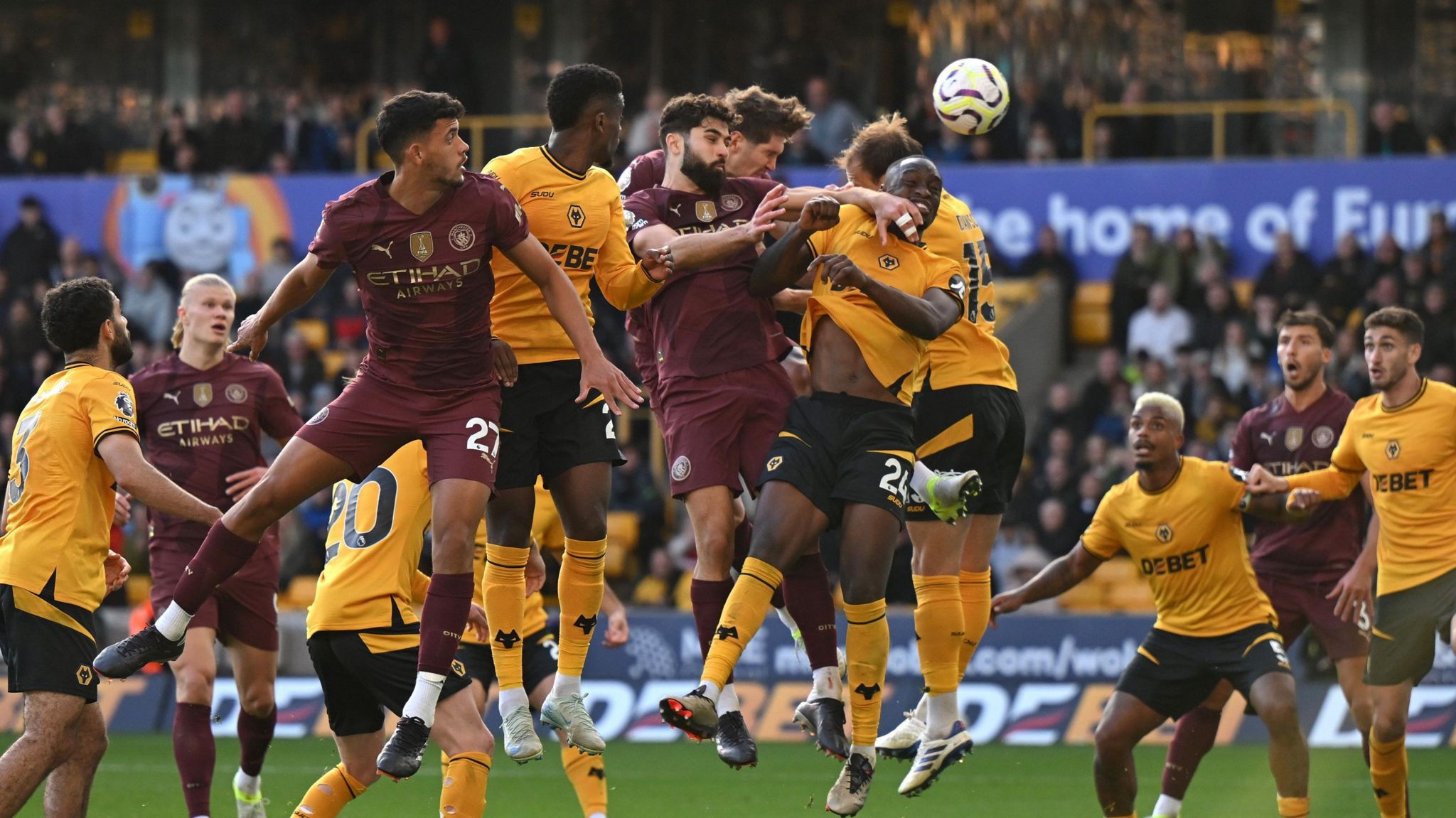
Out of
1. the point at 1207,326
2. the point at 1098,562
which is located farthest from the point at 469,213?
the point at 1207,326

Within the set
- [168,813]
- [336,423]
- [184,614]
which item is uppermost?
[336,423]

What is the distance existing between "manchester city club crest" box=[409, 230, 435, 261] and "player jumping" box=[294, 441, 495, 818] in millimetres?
992

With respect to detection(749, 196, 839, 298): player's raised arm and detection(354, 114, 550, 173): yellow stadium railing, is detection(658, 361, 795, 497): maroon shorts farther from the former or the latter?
detection(354, 114, 550, 173): yellow stadium railing

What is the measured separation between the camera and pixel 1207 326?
1941 cm

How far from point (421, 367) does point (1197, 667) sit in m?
4.61

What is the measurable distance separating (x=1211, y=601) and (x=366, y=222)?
201 inches

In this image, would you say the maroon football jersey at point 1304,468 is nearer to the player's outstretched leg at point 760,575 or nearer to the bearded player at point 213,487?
the player's outstretched leg at point 760,575

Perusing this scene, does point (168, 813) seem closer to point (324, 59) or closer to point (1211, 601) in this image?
point (1211, 601)

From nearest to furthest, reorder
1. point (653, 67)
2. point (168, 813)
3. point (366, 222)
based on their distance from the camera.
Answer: point (366, 222) → point (168, 813) → point (653, 67)

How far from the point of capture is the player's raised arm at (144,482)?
8492mm

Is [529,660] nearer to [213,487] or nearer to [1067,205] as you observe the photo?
[213,487]

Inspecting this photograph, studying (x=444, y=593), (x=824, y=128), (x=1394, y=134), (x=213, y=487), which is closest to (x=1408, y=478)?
(x=444, y=593)

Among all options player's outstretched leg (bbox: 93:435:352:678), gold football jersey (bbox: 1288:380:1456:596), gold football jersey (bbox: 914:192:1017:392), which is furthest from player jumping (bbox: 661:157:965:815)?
gold football jersey (bbox: 1288:380:1456:596)

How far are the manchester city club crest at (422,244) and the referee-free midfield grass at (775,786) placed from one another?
4.92 metres
